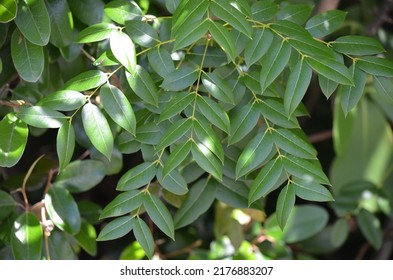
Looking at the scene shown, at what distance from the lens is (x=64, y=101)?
2.99 ft

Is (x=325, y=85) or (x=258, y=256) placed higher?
(x=325, y=85)

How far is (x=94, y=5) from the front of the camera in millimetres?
1092

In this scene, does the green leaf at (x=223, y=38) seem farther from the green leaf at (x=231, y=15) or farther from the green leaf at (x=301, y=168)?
the green leaf at (x=301, y=168)

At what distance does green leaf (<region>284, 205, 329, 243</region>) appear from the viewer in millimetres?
1591

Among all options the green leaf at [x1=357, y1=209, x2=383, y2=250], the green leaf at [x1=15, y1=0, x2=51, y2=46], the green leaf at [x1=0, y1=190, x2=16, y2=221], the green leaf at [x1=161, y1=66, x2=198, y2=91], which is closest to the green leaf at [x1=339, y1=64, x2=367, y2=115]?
the green leaf at [x1=161, y1=66, x2=198, y2=91]

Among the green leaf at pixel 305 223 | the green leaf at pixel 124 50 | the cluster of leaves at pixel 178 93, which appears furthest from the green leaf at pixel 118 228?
the green leaf at pixel 305 223

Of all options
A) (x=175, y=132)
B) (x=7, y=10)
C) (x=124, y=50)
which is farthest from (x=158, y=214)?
(x=7, y=10)

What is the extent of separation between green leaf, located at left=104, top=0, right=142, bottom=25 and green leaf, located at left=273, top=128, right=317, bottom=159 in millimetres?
279

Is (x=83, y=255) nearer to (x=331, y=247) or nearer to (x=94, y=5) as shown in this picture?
(x=331, y=247)

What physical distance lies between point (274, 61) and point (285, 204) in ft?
0.66

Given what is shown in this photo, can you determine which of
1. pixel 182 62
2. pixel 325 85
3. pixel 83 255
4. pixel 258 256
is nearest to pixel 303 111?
pixel 325 85

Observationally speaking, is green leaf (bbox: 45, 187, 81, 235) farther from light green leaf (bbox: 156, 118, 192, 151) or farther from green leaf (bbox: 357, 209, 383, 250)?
green leaf (bbox: 357, 209, 383, 250)

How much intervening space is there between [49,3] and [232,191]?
1.41 feet

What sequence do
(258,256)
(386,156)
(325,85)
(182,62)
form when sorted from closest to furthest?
(325,85) < (182,62) < (258,256) < (386,156)
